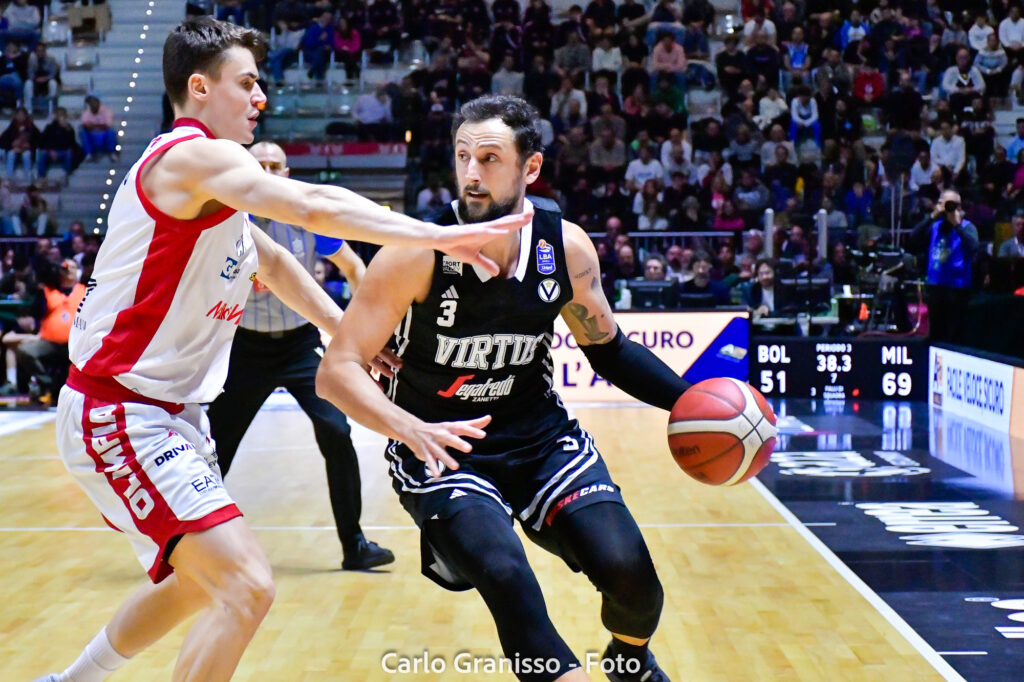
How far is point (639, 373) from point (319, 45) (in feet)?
50.0

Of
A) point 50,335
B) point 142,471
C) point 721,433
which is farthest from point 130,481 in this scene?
point 50,335

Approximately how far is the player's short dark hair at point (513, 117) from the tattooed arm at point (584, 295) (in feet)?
0.97

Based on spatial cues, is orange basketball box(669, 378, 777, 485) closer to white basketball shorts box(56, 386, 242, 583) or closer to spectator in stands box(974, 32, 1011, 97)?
white basketball shorts box(56, 386, 242, 583)

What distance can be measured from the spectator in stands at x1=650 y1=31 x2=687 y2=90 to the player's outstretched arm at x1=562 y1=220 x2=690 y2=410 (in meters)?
13.7

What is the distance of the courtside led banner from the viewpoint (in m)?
12.1

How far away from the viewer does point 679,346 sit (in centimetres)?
1213

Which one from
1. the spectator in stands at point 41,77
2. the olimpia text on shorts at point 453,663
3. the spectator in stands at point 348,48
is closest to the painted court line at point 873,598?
the olimpia text on shorts at point 453,663

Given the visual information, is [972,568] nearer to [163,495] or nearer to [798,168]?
[163,495]

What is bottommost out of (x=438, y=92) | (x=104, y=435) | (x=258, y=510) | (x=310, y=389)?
(x=258, y=510)

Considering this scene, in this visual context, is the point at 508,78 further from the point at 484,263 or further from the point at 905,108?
the point at 484,263

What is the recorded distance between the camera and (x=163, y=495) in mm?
3055

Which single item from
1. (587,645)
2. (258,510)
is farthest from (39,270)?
(587,645)

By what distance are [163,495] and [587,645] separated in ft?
7.01

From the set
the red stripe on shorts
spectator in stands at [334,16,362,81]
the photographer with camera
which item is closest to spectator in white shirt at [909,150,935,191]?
the photographer with camera
